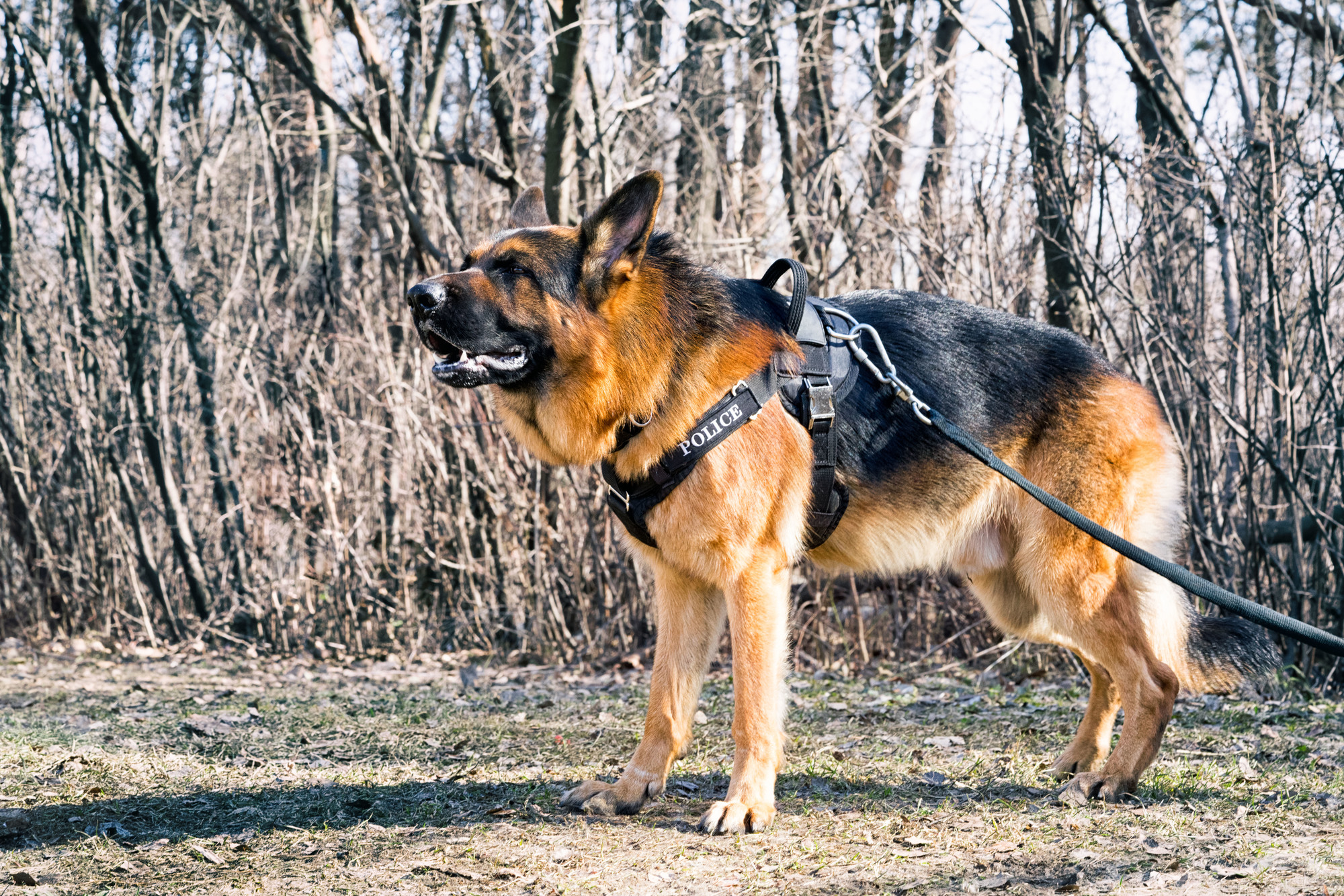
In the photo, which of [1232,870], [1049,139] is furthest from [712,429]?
[1049,139]

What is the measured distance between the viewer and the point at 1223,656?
3.91 metres

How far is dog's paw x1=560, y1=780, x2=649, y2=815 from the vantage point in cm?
364

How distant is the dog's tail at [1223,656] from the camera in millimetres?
3904

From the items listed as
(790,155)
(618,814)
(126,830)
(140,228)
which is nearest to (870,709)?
(618,814)

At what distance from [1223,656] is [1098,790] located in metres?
0.71

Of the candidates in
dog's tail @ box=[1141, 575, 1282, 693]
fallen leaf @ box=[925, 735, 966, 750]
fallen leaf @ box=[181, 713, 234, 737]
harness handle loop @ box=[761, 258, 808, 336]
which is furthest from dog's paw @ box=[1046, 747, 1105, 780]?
fallen leaf @ box=[181, 713, 234, 737]

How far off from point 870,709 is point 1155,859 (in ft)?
7.69

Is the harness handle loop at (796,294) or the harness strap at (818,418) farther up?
the harness handle loop at (796,294)

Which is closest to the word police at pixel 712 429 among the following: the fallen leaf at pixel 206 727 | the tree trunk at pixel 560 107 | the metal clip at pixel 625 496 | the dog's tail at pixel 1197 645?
the metal clip at pixel 625 496

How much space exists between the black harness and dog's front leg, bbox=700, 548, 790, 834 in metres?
0.37

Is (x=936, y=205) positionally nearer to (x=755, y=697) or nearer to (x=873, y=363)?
(x=873, y=363)

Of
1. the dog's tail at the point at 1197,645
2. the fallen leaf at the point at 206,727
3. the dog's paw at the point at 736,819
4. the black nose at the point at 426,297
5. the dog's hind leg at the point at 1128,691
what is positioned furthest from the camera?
the fallen leaf at the point at 206,727

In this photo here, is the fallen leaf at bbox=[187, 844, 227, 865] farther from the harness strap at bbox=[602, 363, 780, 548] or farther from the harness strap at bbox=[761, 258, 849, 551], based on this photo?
the harness strap at bbox=[761, 258, 849, 551]

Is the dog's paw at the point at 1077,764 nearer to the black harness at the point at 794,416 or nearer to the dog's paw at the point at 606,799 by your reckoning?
the black harness at the point at 794,416
